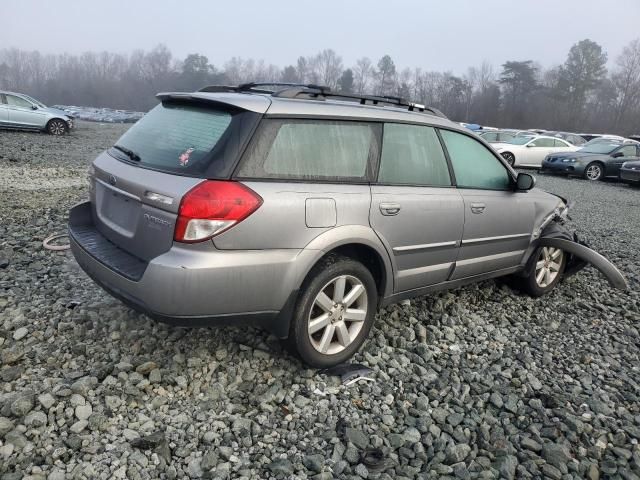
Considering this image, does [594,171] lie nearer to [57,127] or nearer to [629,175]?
[629,175]

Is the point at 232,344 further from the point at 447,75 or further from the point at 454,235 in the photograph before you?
the point at 447,75

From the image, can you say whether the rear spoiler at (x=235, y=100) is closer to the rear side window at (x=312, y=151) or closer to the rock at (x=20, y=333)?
the rear side window at (x=312, y=151)

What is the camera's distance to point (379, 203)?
325 centimetres

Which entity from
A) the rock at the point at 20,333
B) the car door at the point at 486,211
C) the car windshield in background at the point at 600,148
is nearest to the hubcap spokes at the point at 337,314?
the car door at the point at 486,211

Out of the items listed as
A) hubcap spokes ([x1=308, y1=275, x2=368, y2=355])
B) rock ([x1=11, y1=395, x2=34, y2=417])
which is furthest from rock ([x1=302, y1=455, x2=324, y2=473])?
rock ([x1=11, y1=395, x2=34, y2=417])

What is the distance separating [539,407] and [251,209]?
2.08m

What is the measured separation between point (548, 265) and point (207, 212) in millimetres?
3654

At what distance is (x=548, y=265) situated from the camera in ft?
16.2

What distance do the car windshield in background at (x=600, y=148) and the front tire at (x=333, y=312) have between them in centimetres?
1844

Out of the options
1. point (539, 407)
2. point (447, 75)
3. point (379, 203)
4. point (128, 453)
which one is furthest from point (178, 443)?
point (447, 75)

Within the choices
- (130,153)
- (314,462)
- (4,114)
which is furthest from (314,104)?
(4,114)

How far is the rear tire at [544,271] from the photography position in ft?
15.8

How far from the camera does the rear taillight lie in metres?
2.63

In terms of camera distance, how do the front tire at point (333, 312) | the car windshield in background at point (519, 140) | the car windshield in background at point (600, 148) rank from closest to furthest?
1. the front tire at point (333, 312)
2. the car windshield in background at point (600, 148)
3. the car windshield in background at point (519, 140)
